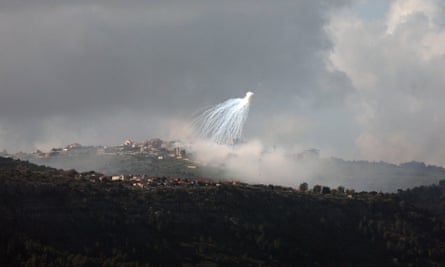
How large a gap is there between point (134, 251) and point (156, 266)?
6.36 metres

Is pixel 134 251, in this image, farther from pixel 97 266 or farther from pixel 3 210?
pixel 3 210

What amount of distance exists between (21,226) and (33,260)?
13575 mm

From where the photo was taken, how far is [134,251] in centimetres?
19962

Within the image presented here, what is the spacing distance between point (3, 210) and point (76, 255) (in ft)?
64.8

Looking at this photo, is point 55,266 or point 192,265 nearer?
point 55,266

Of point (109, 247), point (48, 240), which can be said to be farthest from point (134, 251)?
point (48, 240)

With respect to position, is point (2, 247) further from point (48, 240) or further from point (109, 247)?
→ point (109, 247)

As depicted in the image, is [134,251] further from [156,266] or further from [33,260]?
[33,260]

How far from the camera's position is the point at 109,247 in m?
199

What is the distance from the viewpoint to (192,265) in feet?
655

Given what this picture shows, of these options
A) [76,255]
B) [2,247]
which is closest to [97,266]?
[76,255]

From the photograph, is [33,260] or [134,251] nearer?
[33,260]

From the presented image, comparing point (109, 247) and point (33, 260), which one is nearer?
point (33, 260)

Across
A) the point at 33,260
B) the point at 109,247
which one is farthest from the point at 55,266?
the point at 109,247
